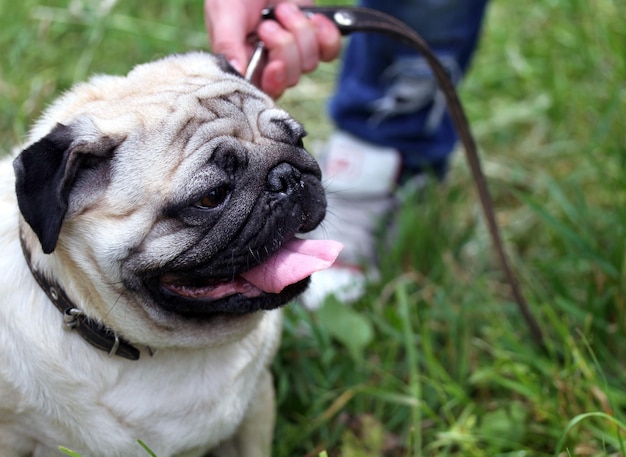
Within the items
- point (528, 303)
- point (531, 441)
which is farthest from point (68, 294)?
point (528, 303)

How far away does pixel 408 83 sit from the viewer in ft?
9.46

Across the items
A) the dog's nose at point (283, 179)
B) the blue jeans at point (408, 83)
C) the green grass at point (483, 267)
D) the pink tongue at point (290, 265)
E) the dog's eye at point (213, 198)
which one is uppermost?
the dog's eye at point (213, 198)

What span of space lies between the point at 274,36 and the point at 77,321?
76cm

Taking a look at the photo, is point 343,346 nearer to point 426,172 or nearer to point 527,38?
point 426,172

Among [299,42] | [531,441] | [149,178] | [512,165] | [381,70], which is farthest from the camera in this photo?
[512,165]

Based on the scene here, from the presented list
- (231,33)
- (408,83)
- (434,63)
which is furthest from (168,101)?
(408,83)

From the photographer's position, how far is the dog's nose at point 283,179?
1635 millimetres

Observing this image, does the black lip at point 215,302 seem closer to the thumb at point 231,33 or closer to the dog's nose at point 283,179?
the dog's nose at point 283,179

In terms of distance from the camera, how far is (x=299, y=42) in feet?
6.31

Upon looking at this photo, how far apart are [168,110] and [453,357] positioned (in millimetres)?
1175

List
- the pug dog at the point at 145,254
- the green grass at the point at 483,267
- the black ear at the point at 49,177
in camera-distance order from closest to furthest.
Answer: the black ear at the point at 49,177 → the pug dog at the point at 145,254 → the green grass at the point at 483,267

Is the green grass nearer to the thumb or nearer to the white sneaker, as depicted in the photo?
the white sneaker

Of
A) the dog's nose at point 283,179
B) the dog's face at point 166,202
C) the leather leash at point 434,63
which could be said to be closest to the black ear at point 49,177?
the dog's face at point 166,202

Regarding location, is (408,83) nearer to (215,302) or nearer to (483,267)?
(483,267)
